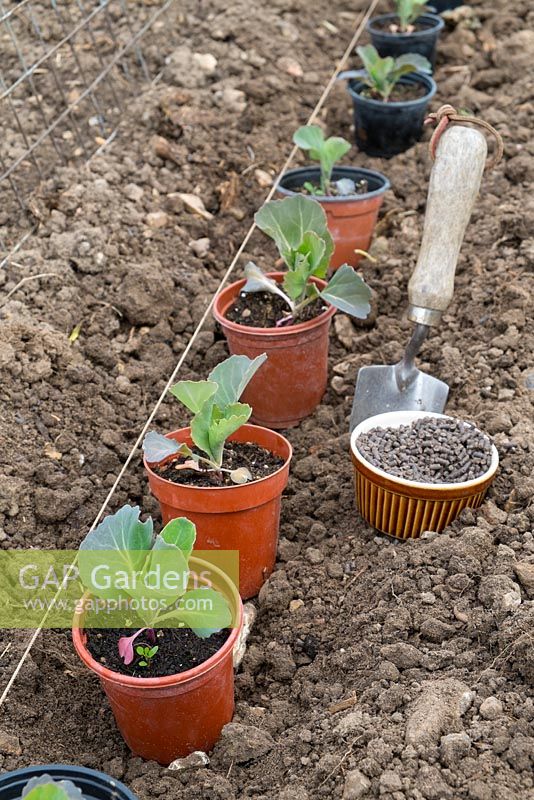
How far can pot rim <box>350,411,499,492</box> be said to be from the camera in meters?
2.38

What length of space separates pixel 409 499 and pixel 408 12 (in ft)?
11.2

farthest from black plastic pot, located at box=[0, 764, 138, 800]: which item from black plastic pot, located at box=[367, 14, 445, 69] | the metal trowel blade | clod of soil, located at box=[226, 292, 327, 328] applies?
black plastic pot, located at box=[367, 14, 445, 69]

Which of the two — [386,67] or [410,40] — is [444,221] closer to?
[386,67]

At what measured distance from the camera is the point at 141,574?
194cm

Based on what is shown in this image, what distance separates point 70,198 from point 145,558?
197cm

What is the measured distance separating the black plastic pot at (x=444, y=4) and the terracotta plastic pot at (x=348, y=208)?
249cm

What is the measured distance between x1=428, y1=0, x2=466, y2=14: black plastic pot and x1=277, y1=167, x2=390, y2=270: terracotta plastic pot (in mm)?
2490

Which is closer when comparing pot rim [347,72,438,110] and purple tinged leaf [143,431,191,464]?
purple tinged leaf [143,431,191,464]

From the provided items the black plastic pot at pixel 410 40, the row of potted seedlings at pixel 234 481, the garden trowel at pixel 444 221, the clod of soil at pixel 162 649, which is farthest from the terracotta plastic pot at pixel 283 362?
the black plastic pot at pixel 410 40

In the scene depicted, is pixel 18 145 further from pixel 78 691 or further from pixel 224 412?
pixel 78 691

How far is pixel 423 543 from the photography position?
241 centimetres

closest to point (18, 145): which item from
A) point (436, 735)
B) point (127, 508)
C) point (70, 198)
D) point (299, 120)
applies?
point (70, 198)

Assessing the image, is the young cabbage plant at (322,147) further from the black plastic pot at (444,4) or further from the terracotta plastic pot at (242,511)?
the black plastic pot at (444,4)

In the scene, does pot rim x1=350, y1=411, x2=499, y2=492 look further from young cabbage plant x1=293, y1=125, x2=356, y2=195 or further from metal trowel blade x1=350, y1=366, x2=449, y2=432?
young cabbage plant x1=293, y1=125, x2=356, y2=195
